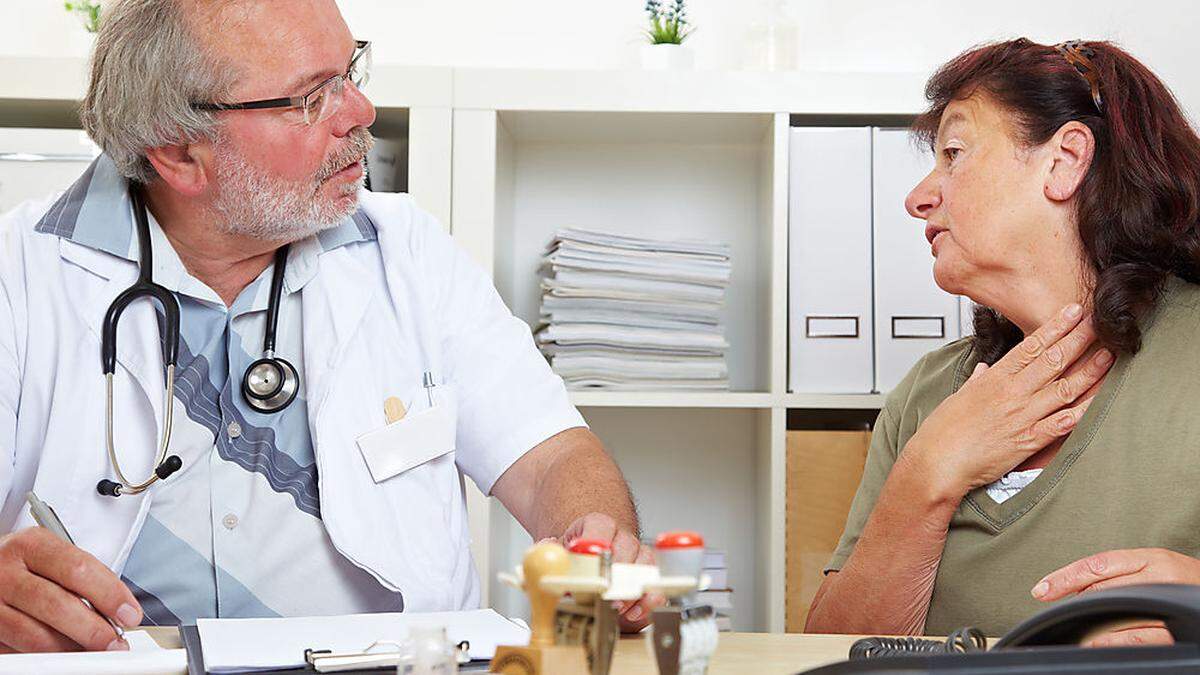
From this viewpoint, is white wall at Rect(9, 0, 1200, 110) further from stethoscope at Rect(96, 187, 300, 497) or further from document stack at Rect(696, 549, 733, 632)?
stethoscope at Rect(96, 187, 300, 497)

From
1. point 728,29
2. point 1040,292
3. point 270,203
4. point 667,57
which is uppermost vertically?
point 728,29

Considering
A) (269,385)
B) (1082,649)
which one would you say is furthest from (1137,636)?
(269,385)


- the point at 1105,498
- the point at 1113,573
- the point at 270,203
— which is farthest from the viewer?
the point at 270,203

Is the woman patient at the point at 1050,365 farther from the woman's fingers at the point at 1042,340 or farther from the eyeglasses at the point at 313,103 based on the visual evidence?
the eyeglasses at the point at 313,103

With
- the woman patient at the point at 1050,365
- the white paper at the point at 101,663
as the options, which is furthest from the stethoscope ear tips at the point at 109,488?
the woman patient at the point at 1050,365

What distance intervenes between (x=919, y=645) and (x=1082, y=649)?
0.52 metres

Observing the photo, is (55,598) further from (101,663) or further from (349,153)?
(349,153)

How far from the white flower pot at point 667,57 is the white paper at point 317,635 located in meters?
1.40

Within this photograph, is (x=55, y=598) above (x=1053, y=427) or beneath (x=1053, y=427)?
beneath

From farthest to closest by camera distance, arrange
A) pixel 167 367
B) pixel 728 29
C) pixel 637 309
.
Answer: pixel 728 29
pixel 637 309
pixel 167 367

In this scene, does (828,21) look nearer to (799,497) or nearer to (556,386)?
(799,497)

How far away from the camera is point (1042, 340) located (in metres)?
1.37

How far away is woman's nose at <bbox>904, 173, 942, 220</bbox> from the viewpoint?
58.1 inches

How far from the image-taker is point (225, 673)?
89 cm
